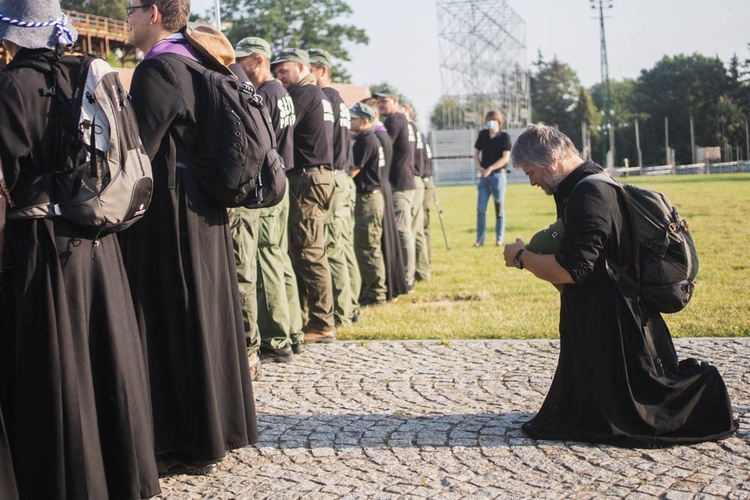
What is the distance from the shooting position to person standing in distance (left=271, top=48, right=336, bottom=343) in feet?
28.0

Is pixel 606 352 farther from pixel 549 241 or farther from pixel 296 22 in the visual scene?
pixel 296 22

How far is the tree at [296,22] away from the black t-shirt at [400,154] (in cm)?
5902

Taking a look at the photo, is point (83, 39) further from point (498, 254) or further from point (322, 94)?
point (322, 94)

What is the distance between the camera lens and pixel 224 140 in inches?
192

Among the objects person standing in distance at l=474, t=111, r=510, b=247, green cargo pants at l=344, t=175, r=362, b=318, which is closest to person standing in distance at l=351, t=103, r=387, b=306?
green cargo pants at l=344, t=175, r=362, b=318

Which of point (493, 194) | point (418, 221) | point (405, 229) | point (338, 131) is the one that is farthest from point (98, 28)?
point (338, 131)

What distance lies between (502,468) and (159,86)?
8.09 feet

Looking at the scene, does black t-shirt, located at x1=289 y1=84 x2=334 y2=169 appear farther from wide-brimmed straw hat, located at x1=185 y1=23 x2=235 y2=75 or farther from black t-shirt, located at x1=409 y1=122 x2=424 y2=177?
black t-shirt, located at x1=409 y1=122 x2=424 y2=177

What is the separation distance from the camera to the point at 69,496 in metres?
3.99

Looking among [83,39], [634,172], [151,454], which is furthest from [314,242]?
[634,172]

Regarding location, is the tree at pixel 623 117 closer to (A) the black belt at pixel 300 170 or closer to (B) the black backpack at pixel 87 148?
(A) the black belt at pixel 300 170

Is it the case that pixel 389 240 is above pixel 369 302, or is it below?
above

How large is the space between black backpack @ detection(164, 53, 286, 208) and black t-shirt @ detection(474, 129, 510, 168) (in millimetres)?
12546

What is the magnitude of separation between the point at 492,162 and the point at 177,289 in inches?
512
